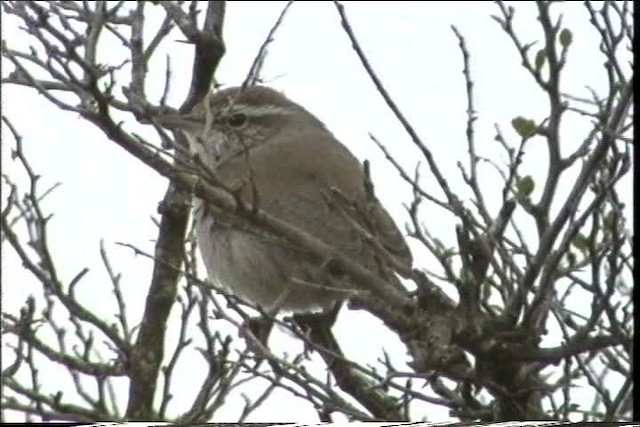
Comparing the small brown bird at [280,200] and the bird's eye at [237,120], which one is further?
the bird's eye at [237,120]

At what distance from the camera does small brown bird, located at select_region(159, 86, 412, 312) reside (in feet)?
5.95

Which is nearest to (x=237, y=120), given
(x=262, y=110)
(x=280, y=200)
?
(x=262, y=110)

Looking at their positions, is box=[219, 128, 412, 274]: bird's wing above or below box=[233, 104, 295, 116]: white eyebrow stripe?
below

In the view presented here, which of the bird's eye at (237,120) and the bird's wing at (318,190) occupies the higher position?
the bird's eye at (237,120)

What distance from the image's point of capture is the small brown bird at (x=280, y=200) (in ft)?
5.95

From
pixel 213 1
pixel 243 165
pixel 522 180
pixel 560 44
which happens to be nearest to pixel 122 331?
pixel 243 165

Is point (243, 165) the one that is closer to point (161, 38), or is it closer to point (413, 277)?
point (161, 38)

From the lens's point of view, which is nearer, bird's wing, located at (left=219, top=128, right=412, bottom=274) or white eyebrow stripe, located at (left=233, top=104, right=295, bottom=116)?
bird's wing, located at (left=219, top=128, right=412, bottom=274)

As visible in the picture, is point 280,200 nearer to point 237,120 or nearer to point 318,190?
point 318,190

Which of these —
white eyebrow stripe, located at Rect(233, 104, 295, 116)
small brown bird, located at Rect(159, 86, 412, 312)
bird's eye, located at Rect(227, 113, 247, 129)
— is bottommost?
small brown bird, located at Rect(159, 86, 412, 312)

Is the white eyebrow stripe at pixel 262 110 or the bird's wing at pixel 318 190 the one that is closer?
Answer: the bird's wing at pixel 318 190

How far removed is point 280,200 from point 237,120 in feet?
0.98

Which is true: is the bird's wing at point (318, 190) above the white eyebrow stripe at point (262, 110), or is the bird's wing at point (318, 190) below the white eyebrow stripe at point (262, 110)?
below

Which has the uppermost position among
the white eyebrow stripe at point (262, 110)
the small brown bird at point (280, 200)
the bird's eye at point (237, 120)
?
the white eyebrow stripe at point (262, 110)
